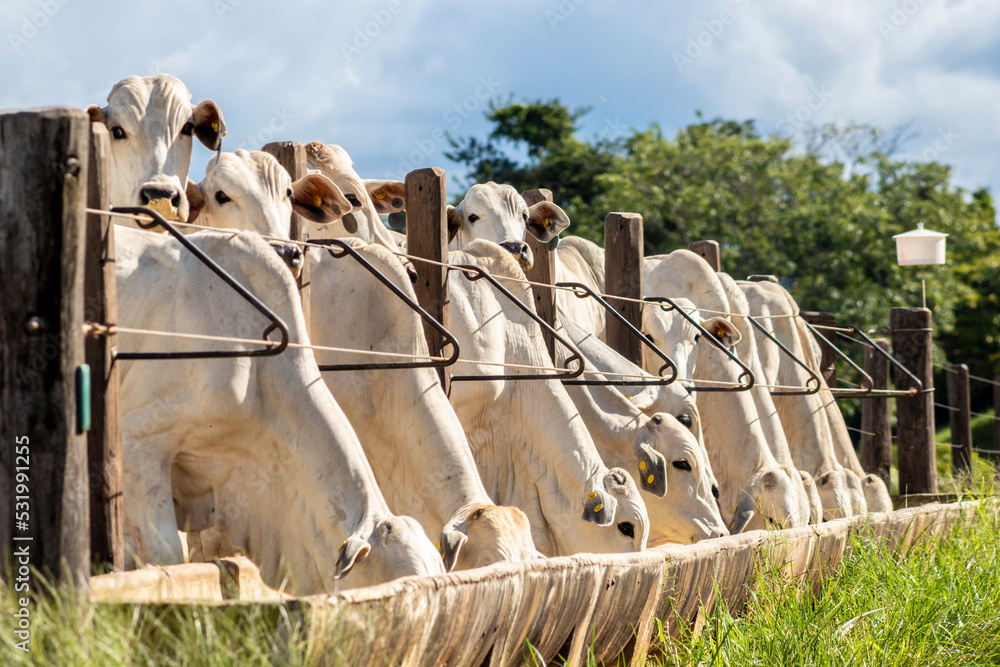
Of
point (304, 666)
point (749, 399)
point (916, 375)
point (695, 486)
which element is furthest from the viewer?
point (916, 375)

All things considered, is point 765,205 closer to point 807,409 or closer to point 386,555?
point 807,409

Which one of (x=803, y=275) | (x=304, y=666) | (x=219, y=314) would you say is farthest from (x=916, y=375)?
(x=803, y=275)

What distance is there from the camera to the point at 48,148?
116 inches

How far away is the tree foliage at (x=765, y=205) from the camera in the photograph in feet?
66.7

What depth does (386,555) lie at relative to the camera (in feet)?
13.4

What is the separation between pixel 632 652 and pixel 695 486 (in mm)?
2769

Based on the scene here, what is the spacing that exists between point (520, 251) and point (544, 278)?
10.6 inches

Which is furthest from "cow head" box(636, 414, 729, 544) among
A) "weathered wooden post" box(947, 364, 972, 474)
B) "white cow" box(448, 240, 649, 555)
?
"weathered wooden post" box(947, 364, 972, 474)

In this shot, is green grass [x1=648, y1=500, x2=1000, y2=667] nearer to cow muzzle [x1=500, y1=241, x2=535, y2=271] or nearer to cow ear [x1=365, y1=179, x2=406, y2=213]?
cow muzzle [x1=500, y1=241, x2=535, y2=271]

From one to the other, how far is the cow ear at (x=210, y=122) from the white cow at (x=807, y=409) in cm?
511

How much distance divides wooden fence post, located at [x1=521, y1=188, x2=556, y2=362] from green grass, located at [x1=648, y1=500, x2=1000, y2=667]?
6.99 ft

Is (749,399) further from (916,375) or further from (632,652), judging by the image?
(632,652)

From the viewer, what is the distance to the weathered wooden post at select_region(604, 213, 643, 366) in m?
7.78

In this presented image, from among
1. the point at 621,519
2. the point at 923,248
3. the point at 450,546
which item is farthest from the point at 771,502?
the point at 923,248
